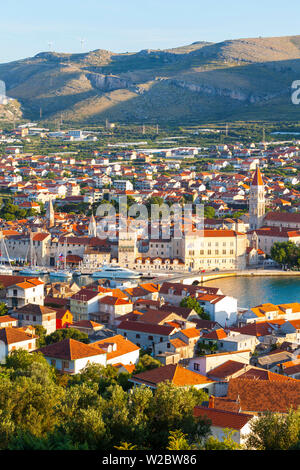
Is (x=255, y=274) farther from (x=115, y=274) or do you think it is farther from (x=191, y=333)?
(x=191, y=333)

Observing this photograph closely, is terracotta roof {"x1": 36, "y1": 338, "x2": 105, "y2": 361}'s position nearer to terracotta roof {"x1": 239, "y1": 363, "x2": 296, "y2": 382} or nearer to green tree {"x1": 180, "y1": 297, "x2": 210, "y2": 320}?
terracotta roof {"x1": 239, "y1": 363, "x2": 296, "y2": 382}

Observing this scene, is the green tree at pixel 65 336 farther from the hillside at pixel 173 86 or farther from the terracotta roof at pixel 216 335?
the hillside at pixel 173 86

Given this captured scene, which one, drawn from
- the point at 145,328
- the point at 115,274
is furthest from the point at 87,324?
the point at 115,274

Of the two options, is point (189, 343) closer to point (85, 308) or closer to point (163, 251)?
point (85, 308)

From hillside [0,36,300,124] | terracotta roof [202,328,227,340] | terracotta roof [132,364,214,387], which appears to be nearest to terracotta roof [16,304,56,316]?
terracotta roof [202,328,227,340]

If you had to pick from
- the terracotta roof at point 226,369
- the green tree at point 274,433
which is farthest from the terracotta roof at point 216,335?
the green tree at point 274,433

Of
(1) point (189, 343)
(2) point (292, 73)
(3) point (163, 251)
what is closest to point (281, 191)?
(3) point (163, 251)
